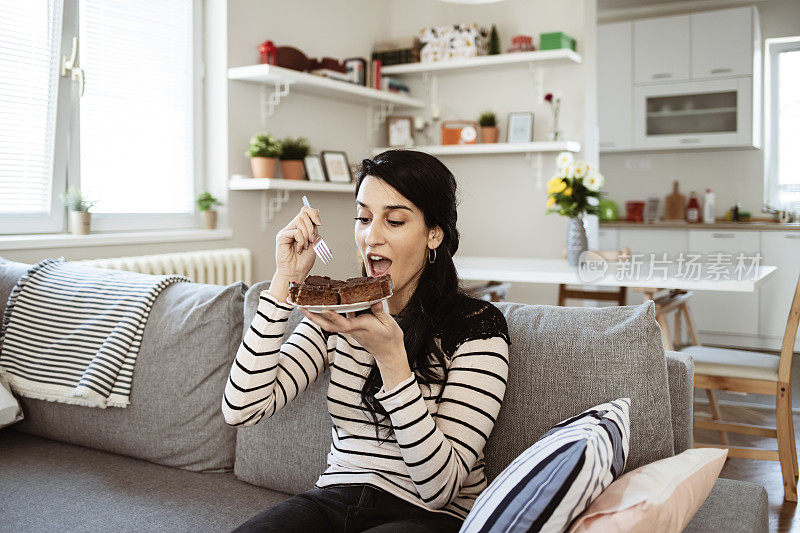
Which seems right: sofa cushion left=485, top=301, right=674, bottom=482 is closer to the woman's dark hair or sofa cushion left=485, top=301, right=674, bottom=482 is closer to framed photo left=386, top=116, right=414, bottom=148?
the woman's dark hair

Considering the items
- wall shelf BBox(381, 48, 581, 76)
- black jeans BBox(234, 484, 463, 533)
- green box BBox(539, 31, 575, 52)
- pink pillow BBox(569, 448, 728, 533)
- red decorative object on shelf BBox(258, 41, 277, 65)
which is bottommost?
black jeans BBox(234, 484, 463, 533)

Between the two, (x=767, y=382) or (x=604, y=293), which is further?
(x=604, y=293)

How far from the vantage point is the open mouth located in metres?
1.42

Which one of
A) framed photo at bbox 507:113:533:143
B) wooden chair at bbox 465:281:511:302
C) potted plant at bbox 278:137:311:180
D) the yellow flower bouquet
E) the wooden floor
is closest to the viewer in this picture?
the wooden floor

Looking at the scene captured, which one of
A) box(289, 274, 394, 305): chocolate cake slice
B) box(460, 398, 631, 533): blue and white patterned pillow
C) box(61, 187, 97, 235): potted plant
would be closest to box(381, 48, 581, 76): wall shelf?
box(61, 187, 97, 235): potted plant

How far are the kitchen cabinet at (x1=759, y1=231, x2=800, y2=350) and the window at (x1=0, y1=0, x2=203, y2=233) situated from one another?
4046 millimetres

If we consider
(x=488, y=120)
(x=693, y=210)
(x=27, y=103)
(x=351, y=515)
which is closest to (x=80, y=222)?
(x=27, y=103)

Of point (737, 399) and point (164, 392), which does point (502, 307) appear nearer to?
point (164, 392)

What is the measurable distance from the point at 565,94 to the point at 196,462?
3651 millimetres

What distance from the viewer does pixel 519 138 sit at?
4.75 m

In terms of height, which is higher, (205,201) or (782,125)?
(782,125)

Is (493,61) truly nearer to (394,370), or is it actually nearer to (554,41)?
(554,41)

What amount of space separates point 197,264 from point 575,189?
1850mm

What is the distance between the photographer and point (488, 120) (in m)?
4.77
